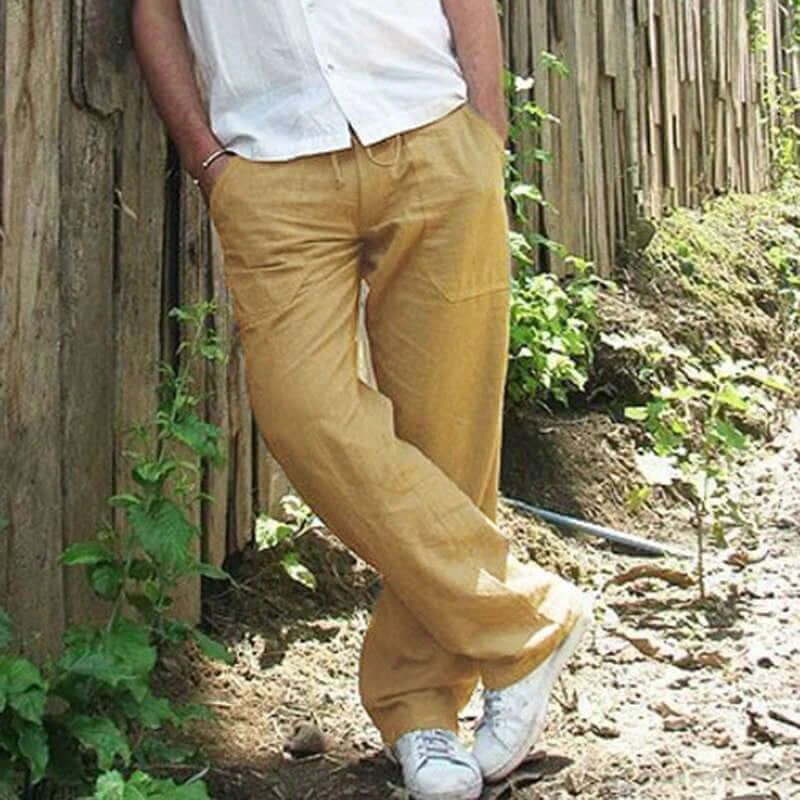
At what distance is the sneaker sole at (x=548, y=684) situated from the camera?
9.69 ft

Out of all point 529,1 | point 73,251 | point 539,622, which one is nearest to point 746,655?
point 539,622

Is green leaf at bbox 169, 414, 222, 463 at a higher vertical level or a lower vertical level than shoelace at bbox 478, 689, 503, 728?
higher

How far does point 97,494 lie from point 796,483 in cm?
269

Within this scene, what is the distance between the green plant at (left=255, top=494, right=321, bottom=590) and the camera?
3734mm

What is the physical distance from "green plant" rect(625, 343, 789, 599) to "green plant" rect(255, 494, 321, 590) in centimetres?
96

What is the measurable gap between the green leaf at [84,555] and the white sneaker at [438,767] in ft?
2.01

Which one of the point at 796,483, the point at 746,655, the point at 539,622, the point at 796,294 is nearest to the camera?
the point at 539,622

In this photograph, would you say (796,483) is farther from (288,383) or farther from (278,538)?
(288,383)

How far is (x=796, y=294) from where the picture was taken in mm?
6781

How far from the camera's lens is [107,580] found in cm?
280

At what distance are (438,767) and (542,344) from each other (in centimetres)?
210

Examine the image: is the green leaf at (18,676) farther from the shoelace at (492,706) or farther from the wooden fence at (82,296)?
the shoelace at (492,706)

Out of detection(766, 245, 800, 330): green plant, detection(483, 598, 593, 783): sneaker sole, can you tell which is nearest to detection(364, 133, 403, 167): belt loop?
detection(483, 598, 593, 783): sneaker sole

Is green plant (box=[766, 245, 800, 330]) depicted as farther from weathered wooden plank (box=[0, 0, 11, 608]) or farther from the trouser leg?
weathered wooden plank (box=[0, 0, 11, 608])
